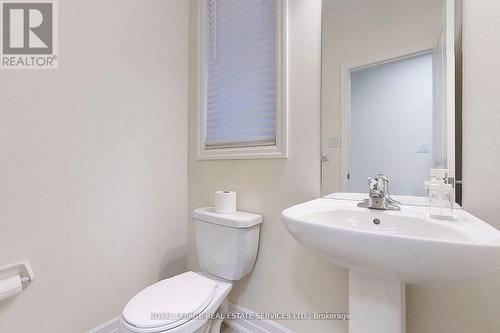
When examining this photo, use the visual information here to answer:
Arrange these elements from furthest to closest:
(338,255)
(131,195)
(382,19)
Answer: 1. (131,195)
2. (382,19)
3. (338,255)

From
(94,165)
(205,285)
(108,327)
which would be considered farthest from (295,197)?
(108,327)

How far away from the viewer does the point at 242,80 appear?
4.80 ft

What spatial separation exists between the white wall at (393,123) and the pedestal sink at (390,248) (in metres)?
0.13

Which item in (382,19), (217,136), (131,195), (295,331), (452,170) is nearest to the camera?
(452,170)

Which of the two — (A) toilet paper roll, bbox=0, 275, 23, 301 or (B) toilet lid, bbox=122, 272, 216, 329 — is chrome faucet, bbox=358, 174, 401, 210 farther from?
(A) toilet paper roll, bbox=0, 275, 23, 301

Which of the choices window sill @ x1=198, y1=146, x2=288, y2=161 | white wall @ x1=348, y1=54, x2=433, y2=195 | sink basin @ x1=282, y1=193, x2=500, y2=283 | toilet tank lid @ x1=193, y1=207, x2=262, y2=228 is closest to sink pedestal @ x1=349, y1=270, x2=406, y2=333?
sink basin @ x1=282, y1=193, x2=500, y2=283

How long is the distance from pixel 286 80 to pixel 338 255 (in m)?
0.90

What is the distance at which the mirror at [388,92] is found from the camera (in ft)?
3.09

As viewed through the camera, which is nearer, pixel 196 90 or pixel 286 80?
pixel 286 80

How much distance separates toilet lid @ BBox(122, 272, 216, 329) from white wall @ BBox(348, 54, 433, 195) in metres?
0.82

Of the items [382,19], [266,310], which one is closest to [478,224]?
[382,19]

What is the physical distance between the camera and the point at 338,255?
2.24 ft

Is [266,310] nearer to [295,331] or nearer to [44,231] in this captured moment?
[295,331]

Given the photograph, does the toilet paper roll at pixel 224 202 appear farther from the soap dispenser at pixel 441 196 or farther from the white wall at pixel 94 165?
the soap dispenser at pixel 441 196
